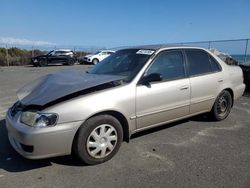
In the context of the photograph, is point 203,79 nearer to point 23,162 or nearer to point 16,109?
point 16,109

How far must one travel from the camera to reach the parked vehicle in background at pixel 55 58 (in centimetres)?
2419

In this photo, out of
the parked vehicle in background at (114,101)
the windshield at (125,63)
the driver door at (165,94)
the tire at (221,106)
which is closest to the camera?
the parked vehicle in background at (114,101)

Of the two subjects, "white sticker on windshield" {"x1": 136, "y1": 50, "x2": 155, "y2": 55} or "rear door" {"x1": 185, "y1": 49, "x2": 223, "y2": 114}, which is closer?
"white sticker on windshield" {"x1": 136, "y1": 50, "x2": 155, "y2": 55}

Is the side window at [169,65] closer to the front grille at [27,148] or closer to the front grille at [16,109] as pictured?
the front grille at [16,109]

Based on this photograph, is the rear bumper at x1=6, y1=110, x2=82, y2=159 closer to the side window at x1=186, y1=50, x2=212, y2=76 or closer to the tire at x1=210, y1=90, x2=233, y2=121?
the side window at x1=186, y1=50, x2=212, y2=76

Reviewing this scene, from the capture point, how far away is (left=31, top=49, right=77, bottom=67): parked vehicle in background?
24.2 m

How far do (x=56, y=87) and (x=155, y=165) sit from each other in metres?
1.74

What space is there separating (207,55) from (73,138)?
322cm

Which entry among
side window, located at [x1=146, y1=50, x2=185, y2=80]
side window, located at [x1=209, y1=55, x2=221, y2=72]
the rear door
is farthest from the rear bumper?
side window, located at [x1=209, y1=55, x2=221, y2=72]

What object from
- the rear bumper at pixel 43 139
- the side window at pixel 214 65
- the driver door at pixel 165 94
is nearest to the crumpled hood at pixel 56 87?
the rear bumper at pixel 43 139

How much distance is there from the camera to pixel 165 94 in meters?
4.30

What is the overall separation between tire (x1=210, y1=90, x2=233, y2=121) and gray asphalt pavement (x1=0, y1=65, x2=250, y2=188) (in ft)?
1.98

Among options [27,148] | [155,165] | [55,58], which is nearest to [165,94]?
[155,165]

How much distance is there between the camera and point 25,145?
3301 mm
